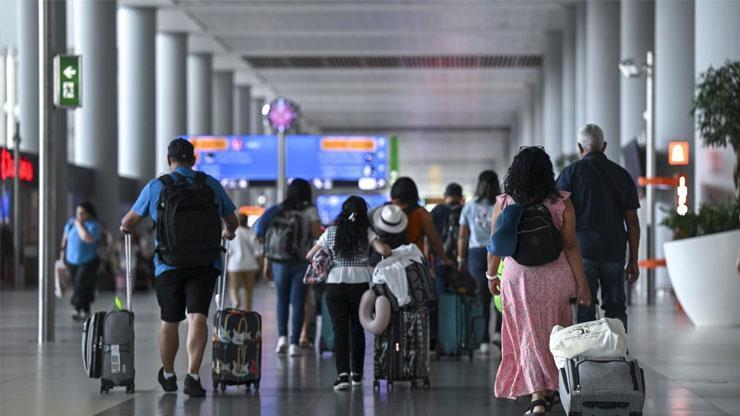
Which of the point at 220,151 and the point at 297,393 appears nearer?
the point at 297,393

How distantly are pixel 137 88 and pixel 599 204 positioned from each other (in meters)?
31.3

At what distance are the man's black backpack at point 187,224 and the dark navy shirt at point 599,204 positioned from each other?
2.40 m

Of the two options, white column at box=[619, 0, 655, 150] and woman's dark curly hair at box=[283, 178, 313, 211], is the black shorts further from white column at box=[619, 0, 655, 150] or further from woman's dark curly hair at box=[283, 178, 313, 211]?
white column at box=[619, 0, 655, 150]

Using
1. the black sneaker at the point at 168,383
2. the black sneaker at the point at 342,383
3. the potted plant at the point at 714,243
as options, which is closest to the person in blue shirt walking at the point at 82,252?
the potted plant at the point at 714,243

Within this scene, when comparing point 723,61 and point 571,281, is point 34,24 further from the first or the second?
point 571,281

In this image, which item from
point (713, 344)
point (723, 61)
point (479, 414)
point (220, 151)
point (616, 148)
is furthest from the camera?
point (220, 151)

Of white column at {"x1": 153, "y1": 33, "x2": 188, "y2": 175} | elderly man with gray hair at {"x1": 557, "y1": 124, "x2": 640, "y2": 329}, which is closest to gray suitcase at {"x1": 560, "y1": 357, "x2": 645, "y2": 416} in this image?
elderly man with gray hair at {"x1": 557, "y1": 124, "x2": 640, "y2": 329}

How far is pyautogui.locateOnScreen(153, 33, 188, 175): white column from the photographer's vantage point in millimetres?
43031

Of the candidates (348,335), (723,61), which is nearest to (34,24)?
(723,61)

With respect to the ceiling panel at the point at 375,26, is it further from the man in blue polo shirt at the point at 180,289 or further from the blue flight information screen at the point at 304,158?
the man in blue polo shirt at the point at 180,289

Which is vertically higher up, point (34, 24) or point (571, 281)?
point (34, 24)

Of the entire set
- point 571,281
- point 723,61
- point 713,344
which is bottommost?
point 713,344

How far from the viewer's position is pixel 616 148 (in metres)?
33.3

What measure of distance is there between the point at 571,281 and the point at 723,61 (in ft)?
37.4
